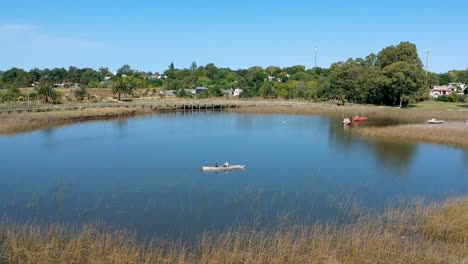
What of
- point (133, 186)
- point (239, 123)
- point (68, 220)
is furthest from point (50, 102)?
point (68, 220)

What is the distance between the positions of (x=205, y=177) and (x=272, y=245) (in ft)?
32.4

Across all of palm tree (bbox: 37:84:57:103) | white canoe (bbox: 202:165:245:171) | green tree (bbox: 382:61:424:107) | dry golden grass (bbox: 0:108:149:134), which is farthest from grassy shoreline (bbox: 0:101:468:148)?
white canoe (bbox: 202:165:245:171)

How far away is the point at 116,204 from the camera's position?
16.0 metres

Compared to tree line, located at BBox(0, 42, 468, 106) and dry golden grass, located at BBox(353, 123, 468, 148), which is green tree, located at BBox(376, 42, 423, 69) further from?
dry golden grass, located at BBox(353, 123, 468, 148)

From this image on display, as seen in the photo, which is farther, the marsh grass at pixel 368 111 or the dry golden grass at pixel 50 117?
the marsh grass at pixel 368 111

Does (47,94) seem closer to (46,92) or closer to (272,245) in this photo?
(46,92)

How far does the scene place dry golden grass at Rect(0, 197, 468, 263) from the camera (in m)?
10.1

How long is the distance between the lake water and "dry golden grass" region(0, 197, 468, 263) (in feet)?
5.62

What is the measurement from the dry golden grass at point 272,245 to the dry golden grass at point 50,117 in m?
27.3

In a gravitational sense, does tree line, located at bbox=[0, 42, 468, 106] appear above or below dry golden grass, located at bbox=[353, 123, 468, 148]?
above

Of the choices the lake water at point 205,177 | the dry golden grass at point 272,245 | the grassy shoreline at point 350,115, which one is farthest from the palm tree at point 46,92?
the dry golden grass at point 272,245

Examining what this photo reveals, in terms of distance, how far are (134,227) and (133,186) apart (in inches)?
221

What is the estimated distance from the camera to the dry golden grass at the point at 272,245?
33.0ft

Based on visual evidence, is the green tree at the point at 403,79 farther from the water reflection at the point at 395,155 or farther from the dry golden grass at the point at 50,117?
the dry golden grass at the point at 50,117
